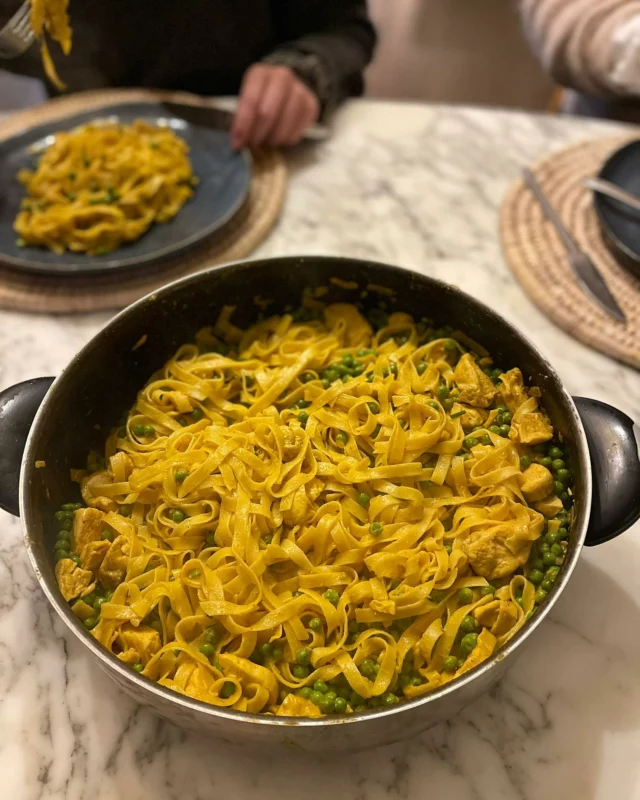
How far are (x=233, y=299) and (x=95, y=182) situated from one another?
2.64ft

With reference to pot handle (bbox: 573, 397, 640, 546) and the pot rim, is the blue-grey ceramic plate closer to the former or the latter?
the pot rim

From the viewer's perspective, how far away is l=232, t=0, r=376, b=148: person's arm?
6.72 feet

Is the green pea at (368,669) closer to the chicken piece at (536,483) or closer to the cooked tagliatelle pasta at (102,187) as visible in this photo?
the chicken piece at (536,483)

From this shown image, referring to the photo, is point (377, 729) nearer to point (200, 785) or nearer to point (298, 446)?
point (200, 785)

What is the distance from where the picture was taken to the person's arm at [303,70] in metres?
2.05

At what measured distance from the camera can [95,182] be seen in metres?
1.93

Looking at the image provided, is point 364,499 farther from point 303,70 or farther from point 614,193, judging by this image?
point 303,70

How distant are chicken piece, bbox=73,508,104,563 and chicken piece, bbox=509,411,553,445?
767 millimetres

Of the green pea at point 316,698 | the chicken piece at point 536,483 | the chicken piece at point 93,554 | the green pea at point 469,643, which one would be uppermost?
the chicken piece at point 536,483

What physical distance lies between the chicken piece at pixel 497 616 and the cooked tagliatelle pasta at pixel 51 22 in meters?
1.61

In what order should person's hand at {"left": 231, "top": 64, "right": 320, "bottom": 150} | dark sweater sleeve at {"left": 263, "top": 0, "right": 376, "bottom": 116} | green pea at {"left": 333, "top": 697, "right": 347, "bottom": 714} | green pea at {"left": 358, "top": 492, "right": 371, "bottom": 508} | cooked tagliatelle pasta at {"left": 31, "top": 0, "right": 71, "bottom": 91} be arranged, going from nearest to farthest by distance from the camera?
green pea at {"left": 333, "top": 697, "right": 347, "bottom": 714} → green pea at {"left": 358, "top": 492, "right": 371, "bottom": 508} → cooked tagliatelle pasta at {"left": 31, "top": 0, "right": 71, "bottom": 91} → person's hand at {"left": 231, "top": 64, "right": 320, "bottom": 150} → dark sweater sleeve at {"left": 263, "top": 0, "right": 376, "bottom": 116}

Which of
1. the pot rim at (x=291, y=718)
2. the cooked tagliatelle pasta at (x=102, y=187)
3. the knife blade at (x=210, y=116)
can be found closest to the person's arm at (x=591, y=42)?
the knife blade at (x=210, y=116)

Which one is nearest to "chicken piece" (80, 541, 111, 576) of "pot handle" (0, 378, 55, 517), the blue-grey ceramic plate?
"pot handle" (0, 378, 55, 517)

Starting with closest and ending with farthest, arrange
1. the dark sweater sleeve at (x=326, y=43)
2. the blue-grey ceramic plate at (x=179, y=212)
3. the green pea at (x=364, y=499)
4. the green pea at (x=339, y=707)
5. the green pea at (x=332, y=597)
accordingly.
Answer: the green pea at (x=339, y=707)
the green pea at (x=332, y=597)
the green pea at (x=364, y=499)
the blue-grey ceramic plate at (x=179, y=212)
the dark sweater sleeve at (x=326, y=43)
